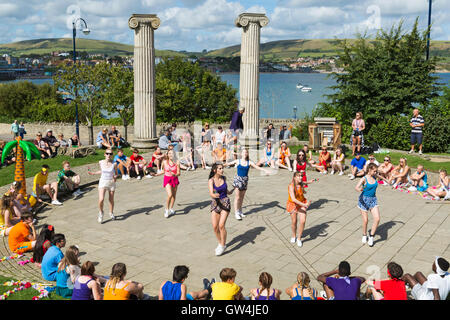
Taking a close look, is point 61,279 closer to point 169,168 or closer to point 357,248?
point 169,168

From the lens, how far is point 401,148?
1950 centimetres

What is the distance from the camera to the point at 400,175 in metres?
13.4

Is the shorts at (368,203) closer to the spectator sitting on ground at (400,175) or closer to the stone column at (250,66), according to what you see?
the spectator sitting on ground at (400,175)

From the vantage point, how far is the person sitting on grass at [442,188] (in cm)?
1222

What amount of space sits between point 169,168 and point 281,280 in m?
4.23

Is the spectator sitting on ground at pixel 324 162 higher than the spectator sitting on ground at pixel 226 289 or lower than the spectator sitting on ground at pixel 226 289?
higher

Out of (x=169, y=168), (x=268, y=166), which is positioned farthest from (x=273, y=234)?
(x=268, y=166)

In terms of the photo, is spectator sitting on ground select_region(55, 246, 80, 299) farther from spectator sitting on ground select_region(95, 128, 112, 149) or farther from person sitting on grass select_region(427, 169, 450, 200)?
spectator sitting on ground select_region(95, 128, 112, 149)

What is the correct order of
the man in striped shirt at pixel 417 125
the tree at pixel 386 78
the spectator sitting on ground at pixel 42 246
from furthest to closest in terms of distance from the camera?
the tree at pixel 386 78
the man in striped shirt at pixel 417 125
the spectator sitting on ground at pixel 42 246

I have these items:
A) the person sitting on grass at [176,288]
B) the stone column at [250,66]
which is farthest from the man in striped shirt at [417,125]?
the person sitting on grass at [176,288]

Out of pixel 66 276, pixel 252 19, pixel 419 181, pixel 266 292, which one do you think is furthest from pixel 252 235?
pixel 252 19

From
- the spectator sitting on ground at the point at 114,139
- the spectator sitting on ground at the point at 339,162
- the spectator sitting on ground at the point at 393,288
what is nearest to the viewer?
the spectator sitting on ground at the point at 393,288

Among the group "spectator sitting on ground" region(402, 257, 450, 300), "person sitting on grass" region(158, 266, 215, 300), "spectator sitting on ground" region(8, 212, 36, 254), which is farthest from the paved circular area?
"spectator sitting on ground" region(402, 257, 450, 300)

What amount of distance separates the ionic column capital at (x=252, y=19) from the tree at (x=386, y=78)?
6.78 m
